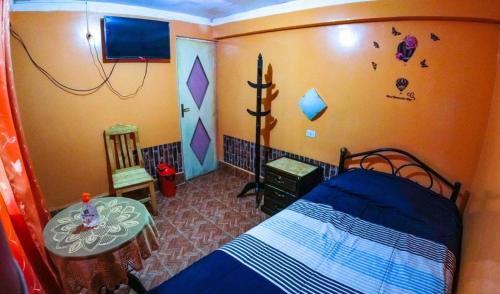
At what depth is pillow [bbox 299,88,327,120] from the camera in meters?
3.08

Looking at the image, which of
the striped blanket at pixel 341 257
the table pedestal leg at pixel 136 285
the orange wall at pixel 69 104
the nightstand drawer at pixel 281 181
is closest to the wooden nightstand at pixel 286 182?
the nightstand drawer at pixel 281 181

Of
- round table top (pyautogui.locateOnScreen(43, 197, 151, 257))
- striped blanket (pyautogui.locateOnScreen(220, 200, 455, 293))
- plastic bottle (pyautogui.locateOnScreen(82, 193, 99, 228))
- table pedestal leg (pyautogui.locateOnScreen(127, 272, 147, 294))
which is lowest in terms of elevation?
table pedestal leg (pyautogui.locateOnScreen(127, 272, 147, 294))

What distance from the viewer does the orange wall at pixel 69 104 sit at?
2669mm

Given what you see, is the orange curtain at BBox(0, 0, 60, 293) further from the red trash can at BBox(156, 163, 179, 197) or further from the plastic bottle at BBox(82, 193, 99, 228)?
the red trash can at BBox(156, 163, 179, 197)

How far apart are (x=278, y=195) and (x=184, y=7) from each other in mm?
2703

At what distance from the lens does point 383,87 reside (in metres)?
2.59

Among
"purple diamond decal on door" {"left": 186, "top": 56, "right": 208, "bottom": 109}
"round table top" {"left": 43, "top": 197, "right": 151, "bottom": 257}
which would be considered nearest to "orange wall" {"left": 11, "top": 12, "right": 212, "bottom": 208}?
"purple diamond decal on door" {"left": 186, "top": 56, "right": 208, "bottom": 109}

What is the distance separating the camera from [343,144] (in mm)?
2986

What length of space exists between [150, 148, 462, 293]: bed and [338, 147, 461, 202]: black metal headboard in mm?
11

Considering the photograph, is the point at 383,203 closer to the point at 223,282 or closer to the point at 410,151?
the point at 410,151

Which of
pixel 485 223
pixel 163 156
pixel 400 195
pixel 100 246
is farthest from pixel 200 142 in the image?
pixel 485 223

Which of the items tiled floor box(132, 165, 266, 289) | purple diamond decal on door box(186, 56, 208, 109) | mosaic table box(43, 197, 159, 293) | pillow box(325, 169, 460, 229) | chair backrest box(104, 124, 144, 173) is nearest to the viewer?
mosaic table box(43, 197, 159, 293)

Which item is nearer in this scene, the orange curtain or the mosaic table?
the orange curtain

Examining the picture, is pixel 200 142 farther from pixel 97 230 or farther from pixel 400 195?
pixel 400 195
